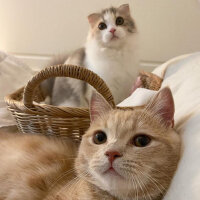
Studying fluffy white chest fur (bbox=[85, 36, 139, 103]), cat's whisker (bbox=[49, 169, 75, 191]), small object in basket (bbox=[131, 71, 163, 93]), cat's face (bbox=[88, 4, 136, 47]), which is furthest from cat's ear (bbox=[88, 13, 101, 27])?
cat's whisker (bbox=[49, 169, 75, 191])

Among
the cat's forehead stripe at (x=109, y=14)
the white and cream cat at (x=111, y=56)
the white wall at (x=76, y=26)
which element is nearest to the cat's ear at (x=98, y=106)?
the white and cream cat at (x=111, y=56)

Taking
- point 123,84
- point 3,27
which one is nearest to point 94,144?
point 123,84

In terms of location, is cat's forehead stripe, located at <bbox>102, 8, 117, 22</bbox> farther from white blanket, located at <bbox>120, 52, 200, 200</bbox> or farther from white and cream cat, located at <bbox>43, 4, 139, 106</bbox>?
white blanket, located at <bbox>120, 52, 200, 200</bbox>

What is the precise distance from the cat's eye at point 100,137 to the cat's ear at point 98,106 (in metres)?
0.10

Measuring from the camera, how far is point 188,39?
2.19 m

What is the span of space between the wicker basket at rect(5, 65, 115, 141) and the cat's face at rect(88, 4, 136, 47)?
0.66 metres

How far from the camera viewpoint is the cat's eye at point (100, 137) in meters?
0.83

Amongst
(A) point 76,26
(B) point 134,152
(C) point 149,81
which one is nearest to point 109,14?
(C) point 149,81

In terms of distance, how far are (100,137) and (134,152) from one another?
0.50 ft

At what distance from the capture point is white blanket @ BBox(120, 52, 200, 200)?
1.98ft

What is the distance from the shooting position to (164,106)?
0.81 metres

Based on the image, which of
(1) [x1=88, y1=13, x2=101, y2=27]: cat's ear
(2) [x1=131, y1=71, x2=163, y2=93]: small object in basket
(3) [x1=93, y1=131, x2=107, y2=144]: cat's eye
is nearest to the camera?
(3) [x1=93, y1=131, x2=107, y2=144]: cat's eye

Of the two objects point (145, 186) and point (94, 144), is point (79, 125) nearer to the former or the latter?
point (94, 144)

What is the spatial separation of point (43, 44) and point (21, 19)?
281 mm
